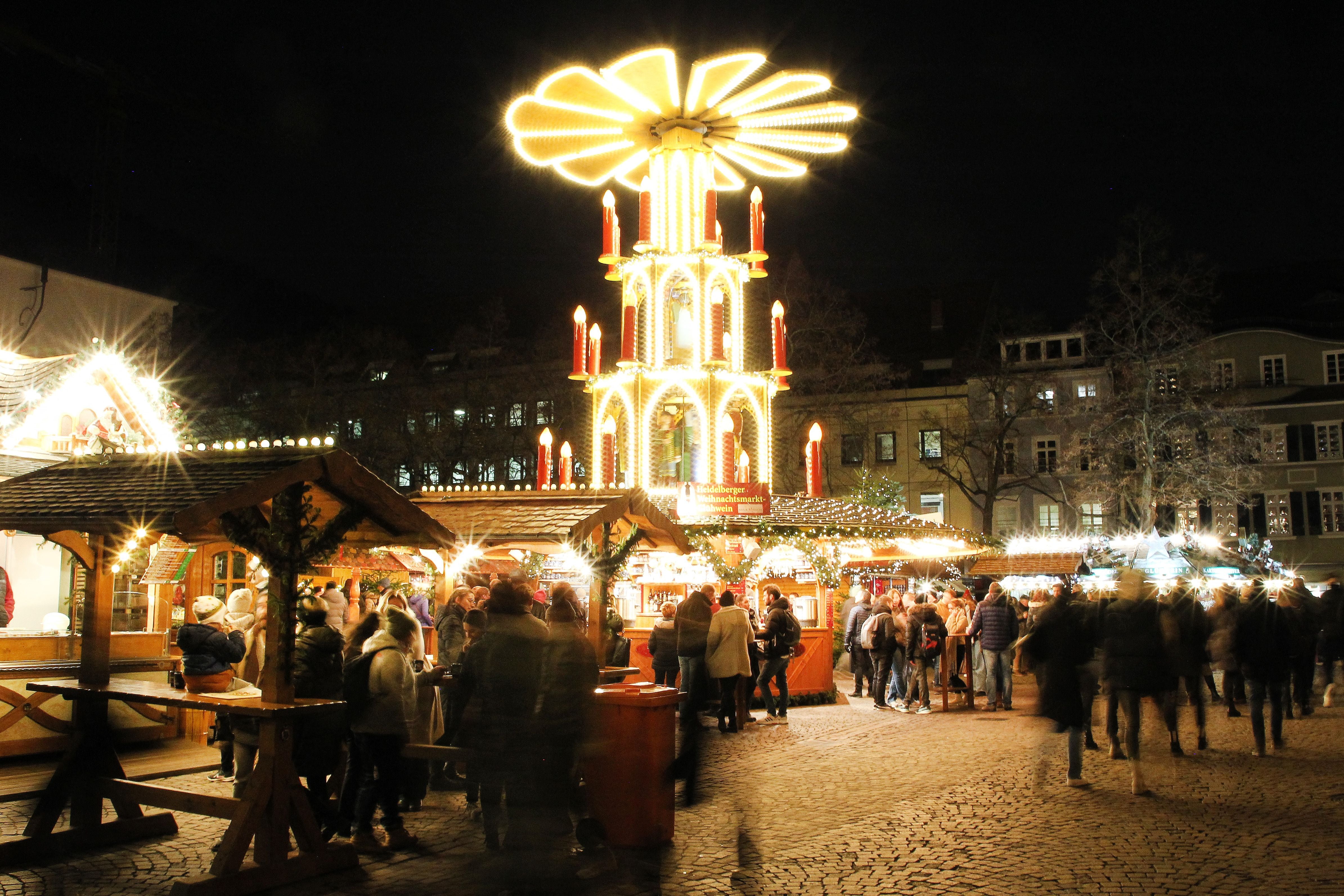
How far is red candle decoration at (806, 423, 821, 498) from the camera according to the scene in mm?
20641

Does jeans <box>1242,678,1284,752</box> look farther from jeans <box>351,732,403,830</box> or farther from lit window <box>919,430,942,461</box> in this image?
lit window <box>919,430,942,461</box>

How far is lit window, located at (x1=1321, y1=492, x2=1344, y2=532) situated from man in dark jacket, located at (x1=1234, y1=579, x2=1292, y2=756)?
1524 inches

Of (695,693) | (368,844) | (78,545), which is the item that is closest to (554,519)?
(695,693)

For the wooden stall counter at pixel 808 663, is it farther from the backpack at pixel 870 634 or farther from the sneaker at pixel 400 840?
the sneaker at pixel 400 840

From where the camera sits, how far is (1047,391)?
47812 mm

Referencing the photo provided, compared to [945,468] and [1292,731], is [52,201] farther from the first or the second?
[1292,731]

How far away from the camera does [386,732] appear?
7.99 m

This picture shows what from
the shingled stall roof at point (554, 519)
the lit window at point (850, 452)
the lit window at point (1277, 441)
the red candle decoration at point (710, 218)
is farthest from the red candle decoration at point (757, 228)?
the lit window at point (1277, 441)

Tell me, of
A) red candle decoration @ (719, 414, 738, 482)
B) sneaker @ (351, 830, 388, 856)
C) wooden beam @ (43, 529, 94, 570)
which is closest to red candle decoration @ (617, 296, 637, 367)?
red candle decoration @ (719, 414, 738, 482)

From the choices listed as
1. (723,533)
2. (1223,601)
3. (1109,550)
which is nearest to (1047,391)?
(1109,550)

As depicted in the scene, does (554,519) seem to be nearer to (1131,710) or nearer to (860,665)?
(1131,710)

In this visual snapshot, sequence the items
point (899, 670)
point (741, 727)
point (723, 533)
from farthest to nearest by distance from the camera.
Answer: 1. point (723, 533)
2. point (899, 670)
3. point (741, 727)

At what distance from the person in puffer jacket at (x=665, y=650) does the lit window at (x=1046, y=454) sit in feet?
117

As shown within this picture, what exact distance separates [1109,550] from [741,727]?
1955 centimetres
